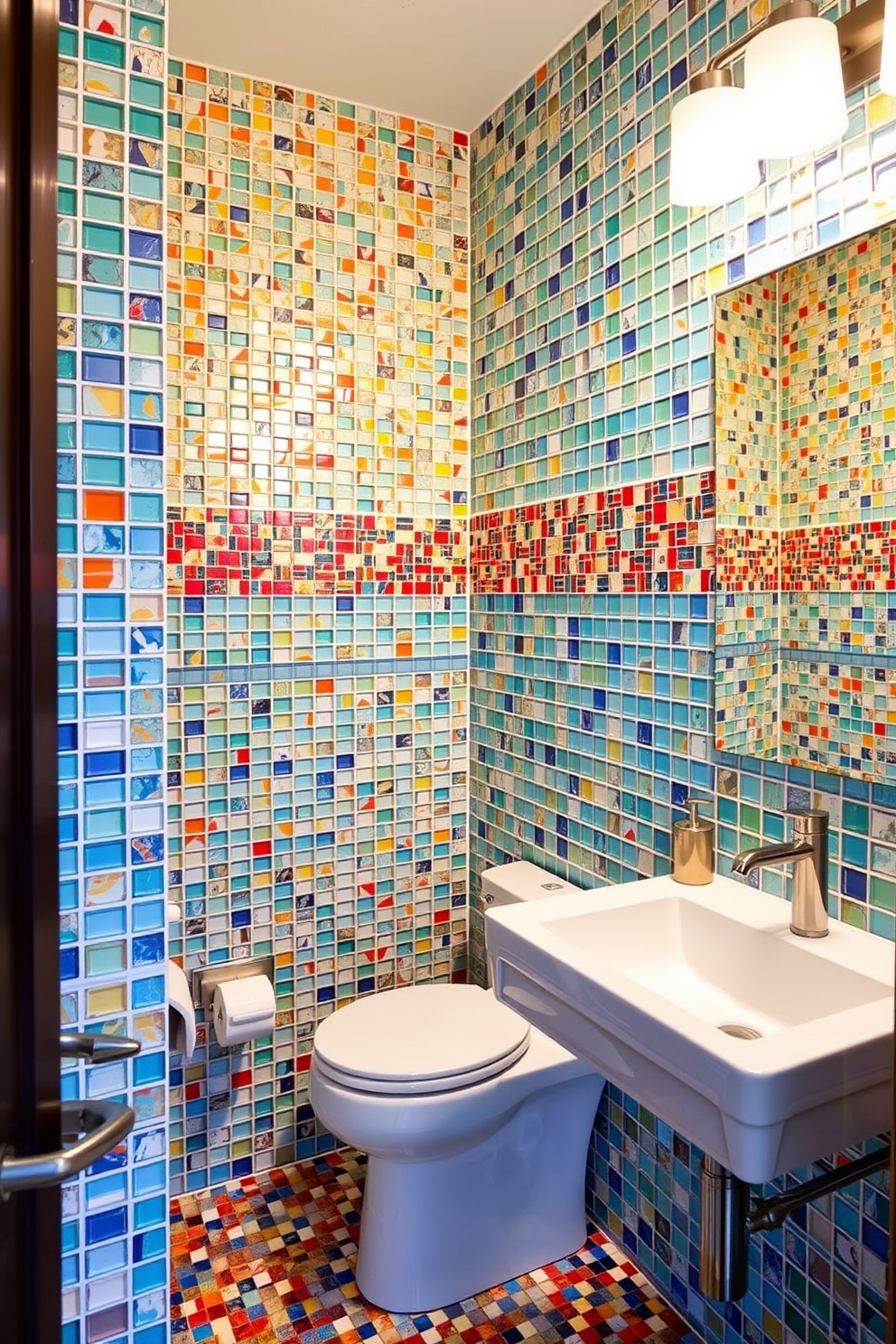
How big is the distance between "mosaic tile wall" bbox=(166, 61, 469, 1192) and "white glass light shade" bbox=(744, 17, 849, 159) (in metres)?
1.18

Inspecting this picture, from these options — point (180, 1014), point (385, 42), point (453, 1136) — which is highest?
point (385, 42)

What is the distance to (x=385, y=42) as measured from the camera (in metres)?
1.94

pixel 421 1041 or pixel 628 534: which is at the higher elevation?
pixel 628 534

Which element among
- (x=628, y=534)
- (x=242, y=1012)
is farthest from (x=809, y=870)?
(x=242, y=1012)

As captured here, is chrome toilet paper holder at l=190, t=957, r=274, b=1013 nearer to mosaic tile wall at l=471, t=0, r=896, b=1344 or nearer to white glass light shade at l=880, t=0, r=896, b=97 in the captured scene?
mosaic tile wall at l=471, t=0, r=896, b=1344

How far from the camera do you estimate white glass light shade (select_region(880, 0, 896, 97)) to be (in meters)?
1.14

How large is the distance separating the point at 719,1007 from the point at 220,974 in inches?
49.6

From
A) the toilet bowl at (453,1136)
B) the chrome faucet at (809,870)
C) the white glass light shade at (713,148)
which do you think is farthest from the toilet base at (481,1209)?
the white glass light shade at (713,148)

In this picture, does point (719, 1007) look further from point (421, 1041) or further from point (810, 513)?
point (810, 513)

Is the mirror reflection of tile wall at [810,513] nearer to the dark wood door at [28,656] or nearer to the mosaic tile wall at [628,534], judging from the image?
the mosaic tile wall at [628,534]

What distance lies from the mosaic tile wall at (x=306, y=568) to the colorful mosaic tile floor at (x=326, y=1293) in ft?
0.60

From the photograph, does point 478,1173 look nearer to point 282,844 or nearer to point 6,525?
point 282,844

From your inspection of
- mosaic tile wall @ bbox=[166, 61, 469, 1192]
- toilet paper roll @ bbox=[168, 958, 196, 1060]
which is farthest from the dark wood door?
mosaic tile wall @ bbox=[166, 61, 469, 1192]

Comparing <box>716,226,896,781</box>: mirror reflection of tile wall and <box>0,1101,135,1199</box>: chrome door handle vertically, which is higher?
<box>716,226,896,781</box>: mirror reflection of tile wall
